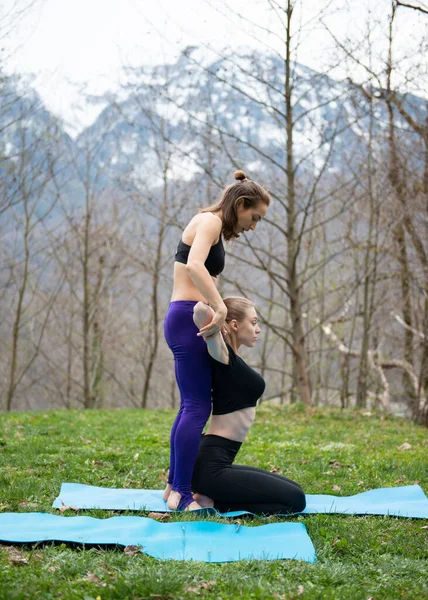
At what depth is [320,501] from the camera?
4.51 meters

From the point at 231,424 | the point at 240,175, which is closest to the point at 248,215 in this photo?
the point at 240,175

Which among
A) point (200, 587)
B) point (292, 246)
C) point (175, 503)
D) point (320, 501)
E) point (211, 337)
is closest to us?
point (200, 587)

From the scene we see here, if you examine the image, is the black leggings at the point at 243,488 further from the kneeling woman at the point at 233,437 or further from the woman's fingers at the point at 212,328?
the woman's fingers at the point at 212,328

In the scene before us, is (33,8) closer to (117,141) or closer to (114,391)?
(117,141)

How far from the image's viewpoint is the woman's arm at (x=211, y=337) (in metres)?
3.88

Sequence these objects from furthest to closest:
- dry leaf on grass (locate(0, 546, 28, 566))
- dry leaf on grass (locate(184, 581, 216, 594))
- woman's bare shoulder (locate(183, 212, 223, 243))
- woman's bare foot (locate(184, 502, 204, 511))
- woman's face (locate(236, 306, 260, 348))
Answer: woman's face (locate(236, 306, 260, 348)) → woman's bare shoulder (locate(183, 212, 223, 243)) → woman's bare foot (locate(184, 502, 204, 511)) → dry leaf on grass (locate(0, 546, 28, 566)) → dry leaf on grass (locate(184, 581, 216, 594))

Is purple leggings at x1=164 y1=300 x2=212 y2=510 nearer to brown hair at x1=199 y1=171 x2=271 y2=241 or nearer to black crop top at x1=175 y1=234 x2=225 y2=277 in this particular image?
black crop top at x1=175 y1=234 x2=225 y2=277

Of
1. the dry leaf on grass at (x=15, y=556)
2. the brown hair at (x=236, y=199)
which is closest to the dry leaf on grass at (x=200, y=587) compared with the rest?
the dry leaf on grass at (x=15, y=556)

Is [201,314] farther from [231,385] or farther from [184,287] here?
[231,385]

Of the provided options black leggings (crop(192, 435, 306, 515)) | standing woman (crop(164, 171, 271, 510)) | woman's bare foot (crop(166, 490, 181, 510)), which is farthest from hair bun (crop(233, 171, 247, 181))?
woman's bare foot (crop(166, 490, 181, 510))

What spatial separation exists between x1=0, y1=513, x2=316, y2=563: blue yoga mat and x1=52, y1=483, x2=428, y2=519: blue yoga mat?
39cm

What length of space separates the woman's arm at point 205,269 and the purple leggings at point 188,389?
0.28m

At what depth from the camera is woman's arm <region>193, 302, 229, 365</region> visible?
153 inches

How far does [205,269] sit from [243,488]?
145cm
